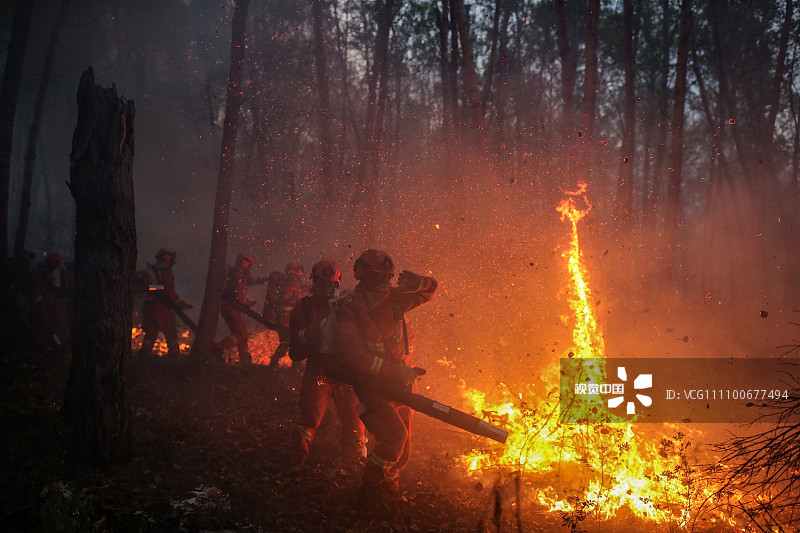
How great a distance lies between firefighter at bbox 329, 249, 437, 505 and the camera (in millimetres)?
5125

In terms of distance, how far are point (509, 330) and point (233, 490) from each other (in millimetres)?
5531

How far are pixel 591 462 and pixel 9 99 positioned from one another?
12.2 m

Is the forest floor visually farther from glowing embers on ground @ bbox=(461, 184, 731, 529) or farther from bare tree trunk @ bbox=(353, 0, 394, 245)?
bare tree trunk @ bbox=(353, 0, 394, 245)

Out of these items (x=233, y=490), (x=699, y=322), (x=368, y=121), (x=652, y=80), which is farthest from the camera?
(x=652, y=80)

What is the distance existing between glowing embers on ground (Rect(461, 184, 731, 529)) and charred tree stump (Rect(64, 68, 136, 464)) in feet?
A: 13.1

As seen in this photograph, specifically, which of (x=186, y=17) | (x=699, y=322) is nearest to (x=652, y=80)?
(x=699, y=322)

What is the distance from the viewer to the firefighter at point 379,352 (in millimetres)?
5125

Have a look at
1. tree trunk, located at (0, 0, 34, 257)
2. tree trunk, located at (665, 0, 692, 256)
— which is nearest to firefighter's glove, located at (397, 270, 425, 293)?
tree trunk, located at (0, 0, 34, 257)

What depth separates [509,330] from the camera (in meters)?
9.45

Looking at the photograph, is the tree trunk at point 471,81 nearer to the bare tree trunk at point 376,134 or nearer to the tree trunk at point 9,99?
the bare tree trunk at point 376,134

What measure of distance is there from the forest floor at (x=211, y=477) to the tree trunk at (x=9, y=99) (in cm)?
356

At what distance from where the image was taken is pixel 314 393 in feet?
20.8

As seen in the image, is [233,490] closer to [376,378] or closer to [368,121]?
[376,378]

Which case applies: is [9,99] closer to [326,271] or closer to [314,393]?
[326,271]
